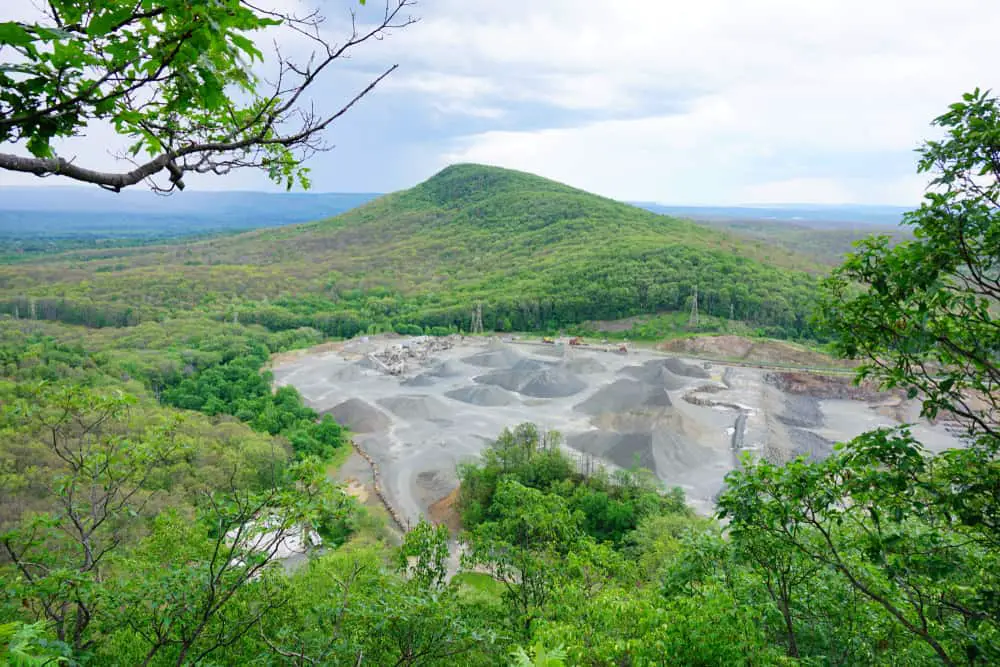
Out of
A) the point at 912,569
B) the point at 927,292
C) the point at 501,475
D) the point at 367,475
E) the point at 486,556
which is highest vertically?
the point at 927,292

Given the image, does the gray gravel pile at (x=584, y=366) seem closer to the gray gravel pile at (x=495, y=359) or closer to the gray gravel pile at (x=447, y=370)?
the gray gravel pile at (x=495, y=359)

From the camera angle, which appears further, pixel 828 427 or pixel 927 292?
pixel 828 427

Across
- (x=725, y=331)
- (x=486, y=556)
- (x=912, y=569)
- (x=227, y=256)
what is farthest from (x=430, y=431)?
(x=227, y=256)

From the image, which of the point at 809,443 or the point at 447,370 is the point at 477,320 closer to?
the point at 447,370

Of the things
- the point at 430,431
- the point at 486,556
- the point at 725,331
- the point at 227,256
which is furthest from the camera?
the point at 227,256

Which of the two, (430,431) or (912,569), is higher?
(912,569)

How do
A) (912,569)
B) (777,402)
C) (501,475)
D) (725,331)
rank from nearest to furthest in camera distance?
(912,569), (501,475), (777,402), (725,331)

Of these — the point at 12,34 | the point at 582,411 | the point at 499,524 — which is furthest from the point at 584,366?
the point at 12,34

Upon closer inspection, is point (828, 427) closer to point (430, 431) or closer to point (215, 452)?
point (430, 431)
